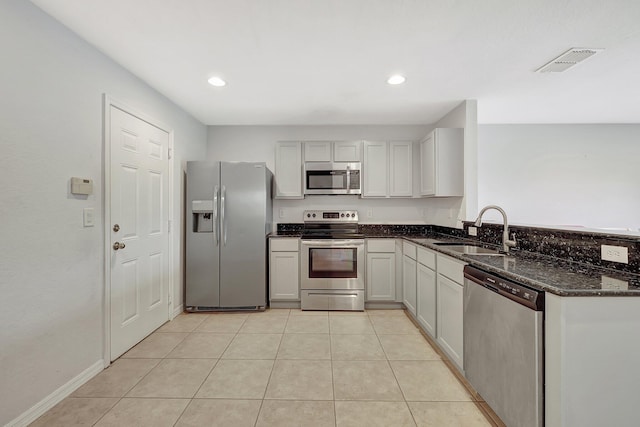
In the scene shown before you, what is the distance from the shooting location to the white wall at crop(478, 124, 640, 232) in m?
4.02

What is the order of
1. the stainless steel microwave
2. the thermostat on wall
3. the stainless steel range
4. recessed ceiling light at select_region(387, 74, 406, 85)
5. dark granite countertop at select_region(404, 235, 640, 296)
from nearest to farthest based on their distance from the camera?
1. dark granite countertop at select_region(404, 235, 640, 296)
2. the thermostat on wall
3. recessed ceiling light at select_region(387, 74, 406, 85)
4. the stainless steel range
5. the stainless steel microwave

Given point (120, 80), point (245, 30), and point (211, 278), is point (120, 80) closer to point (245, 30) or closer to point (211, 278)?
point (245, 30)

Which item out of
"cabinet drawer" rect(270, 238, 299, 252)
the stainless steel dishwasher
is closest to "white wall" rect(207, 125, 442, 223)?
"cabinet drawer" rect(270, 238, 299, 252)

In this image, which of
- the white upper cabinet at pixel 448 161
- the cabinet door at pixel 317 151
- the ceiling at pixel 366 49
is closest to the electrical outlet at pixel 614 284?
the ceiling at pixel 366 49

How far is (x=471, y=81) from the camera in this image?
2.62 meters

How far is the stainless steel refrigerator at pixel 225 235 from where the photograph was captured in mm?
3297

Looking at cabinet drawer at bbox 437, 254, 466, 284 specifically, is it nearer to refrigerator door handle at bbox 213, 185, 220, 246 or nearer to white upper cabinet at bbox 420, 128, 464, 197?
white upper cabinet at bbox 420, 128, 464, 197

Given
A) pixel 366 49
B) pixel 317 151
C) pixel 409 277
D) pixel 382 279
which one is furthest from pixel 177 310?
pixel 366 49

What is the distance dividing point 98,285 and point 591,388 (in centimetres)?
302

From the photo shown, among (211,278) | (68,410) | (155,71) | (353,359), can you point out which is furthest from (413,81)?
(68,410)

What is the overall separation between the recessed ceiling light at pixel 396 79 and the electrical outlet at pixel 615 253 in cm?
194

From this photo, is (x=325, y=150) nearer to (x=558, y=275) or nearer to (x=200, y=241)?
(x=200, y=241)

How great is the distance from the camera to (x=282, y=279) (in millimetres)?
3494

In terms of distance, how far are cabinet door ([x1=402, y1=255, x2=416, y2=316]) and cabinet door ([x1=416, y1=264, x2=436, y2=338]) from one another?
5.8 inches
